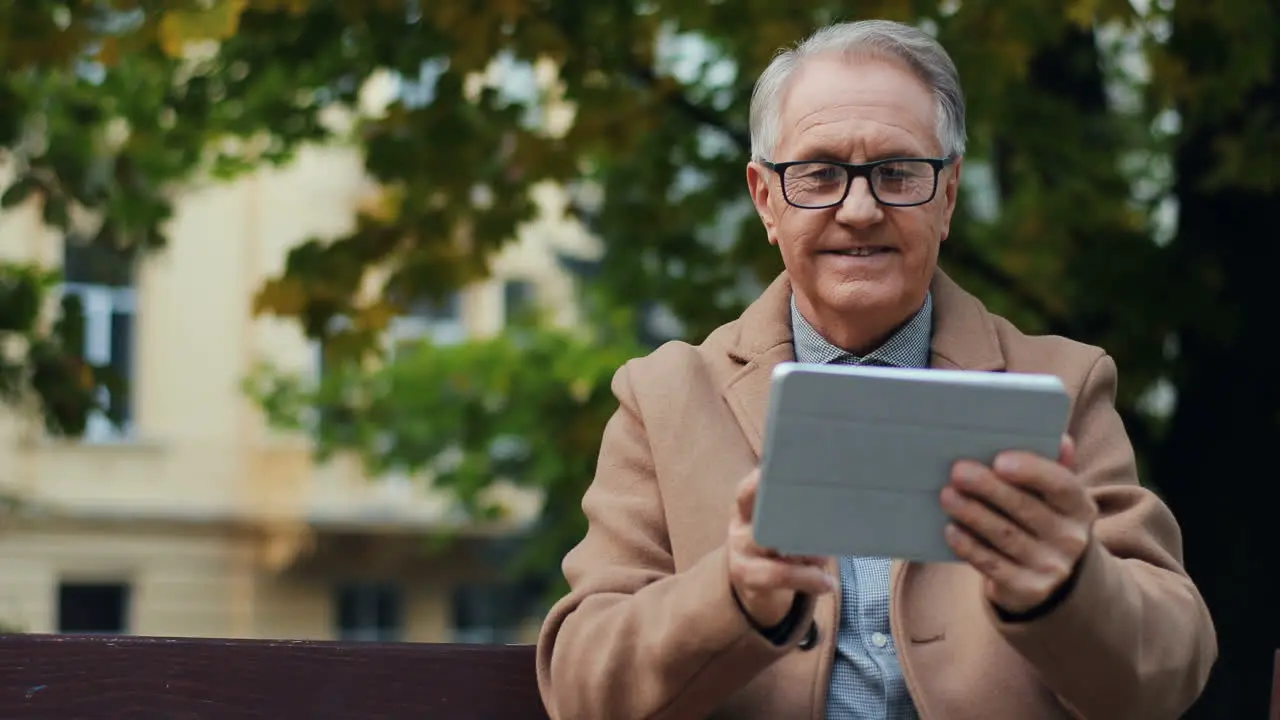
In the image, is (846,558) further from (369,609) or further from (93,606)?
(369,609)

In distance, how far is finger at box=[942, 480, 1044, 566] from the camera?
2.12 m

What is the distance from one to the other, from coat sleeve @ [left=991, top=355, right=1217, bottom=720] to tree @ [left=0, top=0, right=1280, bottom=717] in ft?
11.8

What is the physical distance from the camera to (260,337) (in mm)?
→ 21328

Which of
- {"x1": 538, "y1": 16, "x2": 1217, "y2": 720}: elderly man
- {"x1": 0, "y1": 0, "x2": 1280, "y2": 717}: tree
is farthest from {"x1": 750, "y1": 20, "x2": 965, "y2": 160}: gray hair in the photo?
{"x1": 0, "y1": 0, "x2": 1280, "y2": 717}: tree

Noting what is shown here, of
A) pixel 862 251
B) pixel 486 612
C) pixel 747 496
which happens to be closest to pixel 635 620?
pixel 747 496

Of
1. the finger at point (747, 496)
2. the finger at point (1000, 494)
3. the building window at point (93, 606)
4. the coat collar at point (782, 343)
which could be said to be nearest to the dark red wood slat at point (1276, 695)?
the coat collar at point (782, 343)

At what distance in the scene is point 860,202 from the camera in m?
2.61

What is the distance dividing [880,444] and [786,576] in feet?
0.63

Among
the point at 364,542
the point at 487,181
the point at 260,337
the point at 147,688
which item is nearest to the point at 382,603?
the point at 364,542

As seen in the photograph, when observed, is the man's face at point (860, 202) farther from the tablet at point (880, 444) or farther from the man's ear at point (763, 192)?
the tablet at point (880, 444)

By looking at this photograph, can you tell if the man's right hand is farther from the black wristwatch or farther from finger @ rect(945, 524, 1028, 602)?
finger @ rect(945, 524, 1028, 602)

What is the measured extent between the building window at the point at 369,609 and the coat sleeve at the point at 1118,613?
65.5ft

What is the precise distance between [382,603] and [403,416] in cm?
896

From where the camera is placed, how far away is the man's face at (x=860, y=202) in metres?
2.62
